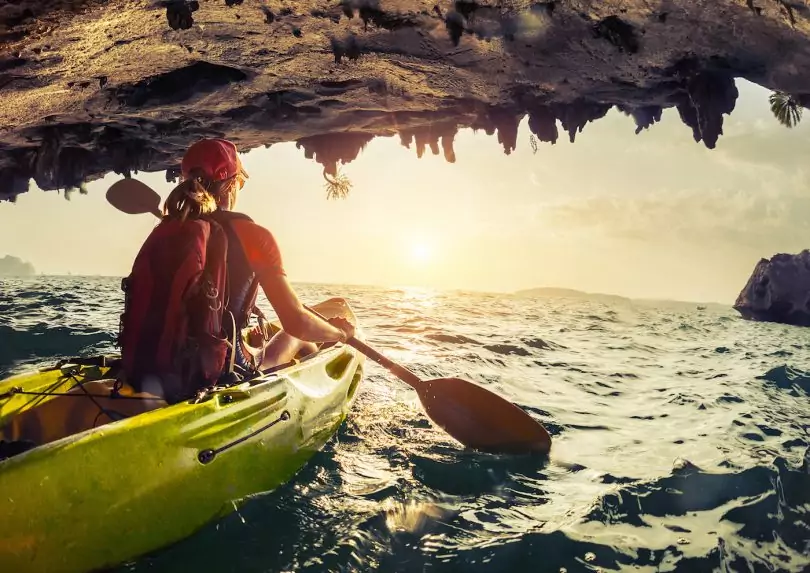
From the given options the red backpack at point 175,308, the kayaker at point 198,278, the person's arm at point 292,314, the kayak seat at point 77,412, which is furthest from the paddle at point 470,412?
the kayak seat at point 77,412

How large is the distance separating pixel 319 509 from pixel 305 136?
861cm

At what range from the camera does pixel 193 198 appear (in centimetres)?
307

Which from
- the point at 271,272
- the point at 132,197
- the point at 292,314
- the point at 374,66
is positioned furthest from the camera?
the point at 374,66

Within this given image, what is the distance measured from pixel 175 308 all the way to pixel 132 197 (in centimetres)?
232

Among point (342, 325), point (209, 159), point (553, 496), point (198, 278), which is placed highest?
point (209, 159)

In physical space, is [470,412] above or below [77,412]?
below

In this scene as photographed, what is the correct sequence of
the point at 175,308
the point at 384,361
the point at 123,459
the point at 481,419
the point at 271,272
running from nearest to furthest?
the point at 123,459, the point at 175,308, the point at 271,272, the point at 481,419, the point at 384,361

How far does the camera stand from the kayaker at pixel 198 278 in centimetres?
294

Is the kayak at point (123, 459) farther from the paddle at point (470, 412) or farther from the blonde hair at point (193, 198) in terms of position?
the paddle at point (470, 412)

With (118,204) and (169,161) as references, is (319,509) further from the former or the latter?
(169,161)

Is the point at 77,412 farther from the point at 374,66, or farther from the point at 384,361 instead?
the point at 374,66

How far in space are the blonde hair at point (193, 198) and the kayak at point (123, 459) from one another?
1216 mm

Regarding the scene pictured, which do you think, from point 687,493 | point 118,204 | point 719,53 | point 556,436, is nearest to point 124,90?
point 118,204

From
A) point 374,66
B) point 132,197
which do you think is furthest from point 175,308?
point 374,66
